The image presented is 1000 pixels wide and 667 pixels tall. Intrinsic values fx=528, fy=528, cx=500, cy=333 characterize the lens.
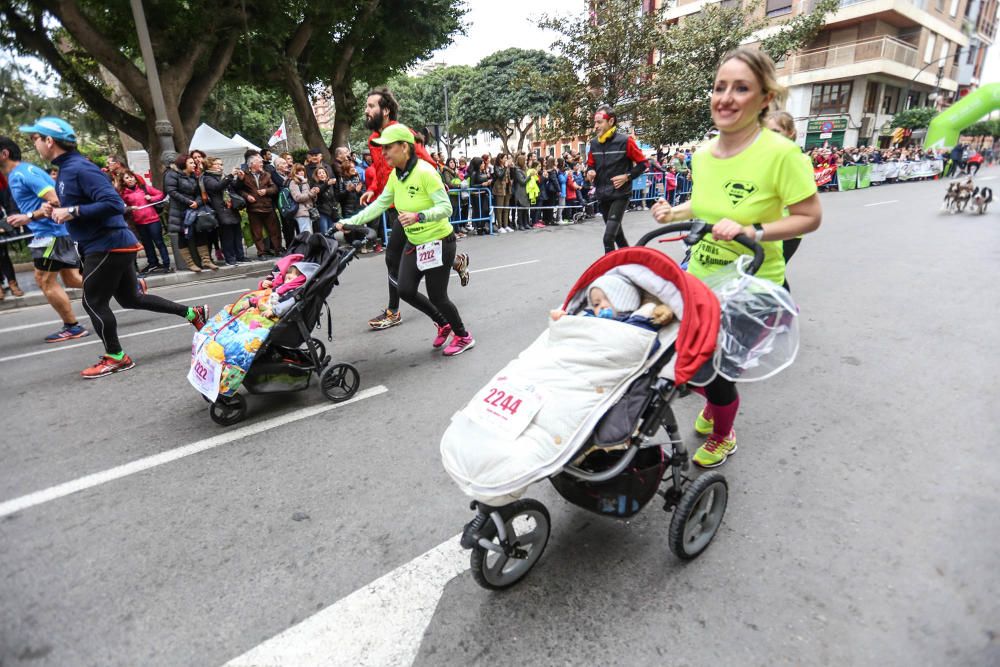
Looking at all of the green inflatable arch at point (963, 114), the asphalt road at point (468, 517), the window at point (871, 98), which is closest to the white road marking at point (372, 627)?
the asphalt road at point (468, 517)

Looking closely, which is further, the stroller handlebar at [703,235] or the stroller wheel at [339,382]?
the stroller wheel at [339,382]

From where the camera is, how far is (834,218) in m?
13.3

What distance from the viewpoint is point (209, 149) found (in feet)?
53.7

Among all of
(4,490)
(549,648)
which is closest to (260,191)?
(4,490)

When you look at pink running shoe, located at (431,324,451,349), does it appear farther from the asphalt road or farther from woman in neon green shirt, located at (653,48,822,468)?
woman in neon green shirt, located at (653,48,822,468)

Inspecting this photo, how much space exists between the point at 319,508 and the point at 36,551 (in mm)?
1324

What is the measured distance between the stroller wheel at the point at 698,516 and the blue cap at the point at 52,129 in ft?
16.5

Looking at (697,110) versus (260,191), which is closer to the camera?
(260,191)

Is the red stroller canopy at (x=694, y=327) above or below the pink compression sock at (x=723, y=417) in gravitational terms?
above

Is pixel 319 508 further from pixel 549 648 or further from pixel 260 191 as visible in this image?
pixel 260 191

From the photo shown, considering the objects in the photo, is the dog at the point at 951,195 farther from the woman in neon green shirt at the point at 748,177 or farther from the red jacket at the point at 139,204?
the red jacket at the point at 139,204

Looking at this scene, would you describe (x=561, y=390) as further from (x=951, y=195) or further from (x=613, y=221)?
(x=951, y=195)

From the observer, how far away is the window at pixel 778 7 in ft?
Answer: 111

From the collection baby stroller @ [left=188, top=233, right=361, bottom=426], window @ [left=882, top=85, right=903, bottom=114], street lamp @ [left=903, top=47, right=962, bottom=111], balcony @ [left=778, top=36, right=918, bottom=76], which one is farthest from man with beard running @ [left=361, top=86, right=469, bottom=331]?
window @ [left=882, top=85, right=903, bottom=114]
